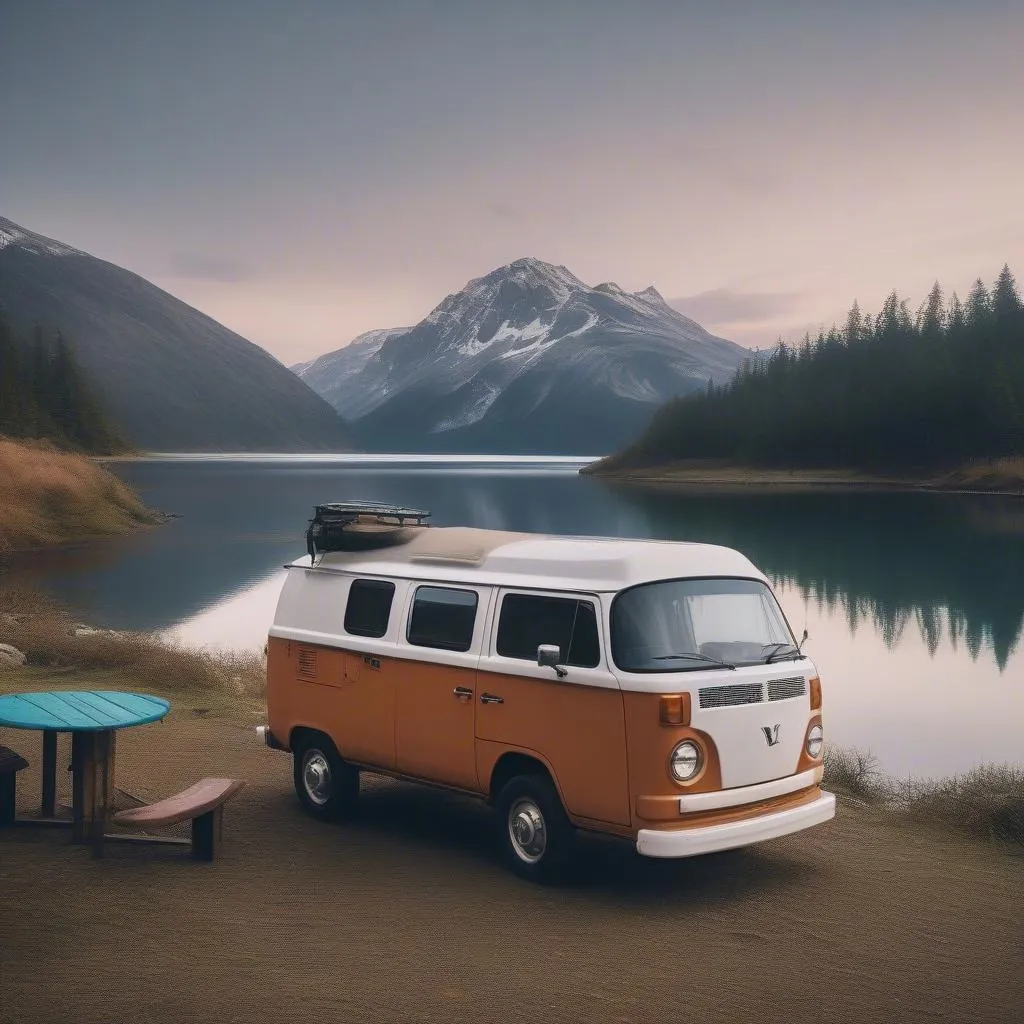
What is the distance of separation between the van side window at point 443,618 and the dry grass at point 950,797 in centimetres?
561

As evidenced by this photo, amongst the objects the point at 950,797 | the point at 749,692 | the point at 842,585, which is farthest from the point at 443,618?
the point at 842,585

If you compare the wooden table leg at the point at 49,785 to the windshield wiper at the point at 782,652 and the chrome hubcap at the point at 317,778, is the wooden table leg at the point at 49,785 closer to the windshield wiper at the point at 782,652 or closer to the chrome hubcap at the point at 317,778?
the chrome hubcap at the point at 317,778

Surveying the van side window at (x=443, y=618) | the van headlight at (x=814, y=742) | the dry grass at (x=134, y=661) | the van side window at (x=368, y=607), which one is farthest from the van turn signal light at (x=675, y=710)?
the dry grass at (x=134, y=661)

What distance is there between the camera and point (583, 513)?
88875 millimetres

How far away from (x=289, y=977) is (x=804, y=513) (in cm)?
8337

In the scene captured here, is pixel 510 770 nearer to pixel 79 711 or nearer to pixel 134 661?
pixel 79 711

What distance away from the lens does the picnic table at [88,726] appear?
29.3 feet

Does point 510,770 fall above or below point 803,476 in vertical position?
below

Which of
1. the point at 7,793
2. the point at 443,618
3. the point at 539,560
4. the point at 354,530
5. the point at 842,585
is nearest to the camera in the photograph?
the point at 539,560

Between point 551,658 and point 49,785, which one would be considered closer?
point 551,658

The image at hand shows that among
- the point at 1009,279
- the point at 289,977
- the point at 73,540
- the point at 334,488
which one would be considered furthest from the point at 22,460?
the point at 1009,279

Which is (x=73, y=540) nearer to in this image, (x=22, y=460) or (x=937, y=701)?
(x=22, y=460)

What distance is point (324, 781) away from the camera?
10.9m

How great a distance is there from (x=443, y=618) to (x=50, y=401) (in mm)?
160107
